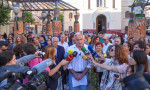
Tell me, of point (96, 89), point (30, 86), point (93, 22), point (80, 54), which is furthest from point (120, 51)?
point (93, 22)

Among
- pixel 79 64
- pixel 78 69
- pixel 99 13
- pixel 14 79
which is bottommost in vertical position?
pixel 78 69

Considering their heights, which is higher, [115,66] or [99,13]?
[99,13]

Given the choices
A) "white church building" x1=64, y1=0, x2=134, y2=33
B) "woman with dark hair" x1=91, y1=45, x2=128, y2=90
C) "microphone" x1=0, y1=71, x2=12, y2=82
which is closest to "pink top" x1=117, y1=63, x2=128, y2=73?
"woman with dark hair" x1=91, y1=45, x2=128, y2=90

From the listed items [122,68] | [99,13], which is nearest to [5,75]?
[122,68]

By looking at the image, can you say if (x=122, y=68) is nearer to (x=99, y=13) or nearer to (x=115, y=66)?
(x=115, y=66)

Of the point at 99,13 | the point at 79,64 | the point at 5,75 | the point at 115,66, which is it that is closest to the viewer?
the point at 5,75

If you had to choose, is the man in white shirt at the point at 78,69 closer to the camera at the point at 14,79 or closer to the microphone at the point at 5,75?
the camera at the point at 14,79

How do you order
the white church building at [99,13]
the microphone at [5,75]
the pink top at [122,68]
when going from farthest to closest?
the white church building at [99,13] < the pink top at [122,68] < the microphone at [5,75]

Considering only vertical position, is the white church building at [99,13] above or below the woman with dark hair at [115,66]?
above

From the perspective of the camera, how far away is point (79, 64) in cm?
465

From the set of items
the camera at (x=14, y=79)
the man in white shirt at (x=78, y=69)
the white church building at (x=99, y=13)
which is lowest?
the man in white shirt at (x=78, y=69)

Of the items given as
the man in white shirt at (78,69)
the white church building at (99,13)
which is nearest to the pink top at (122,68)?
the man in white shirt at (78,69)

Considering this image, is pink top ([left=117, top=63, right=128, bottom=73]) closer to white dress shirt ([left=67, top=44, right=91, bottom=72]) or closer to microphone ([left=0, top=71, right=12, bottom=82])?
white dress shirt ([left=67, top=44, right=91, bottom=72])

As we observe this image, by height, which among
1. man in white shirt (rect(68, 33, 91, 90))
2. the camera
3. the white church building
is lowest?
man in white shirt (rect(68, 33, 91, 90))
